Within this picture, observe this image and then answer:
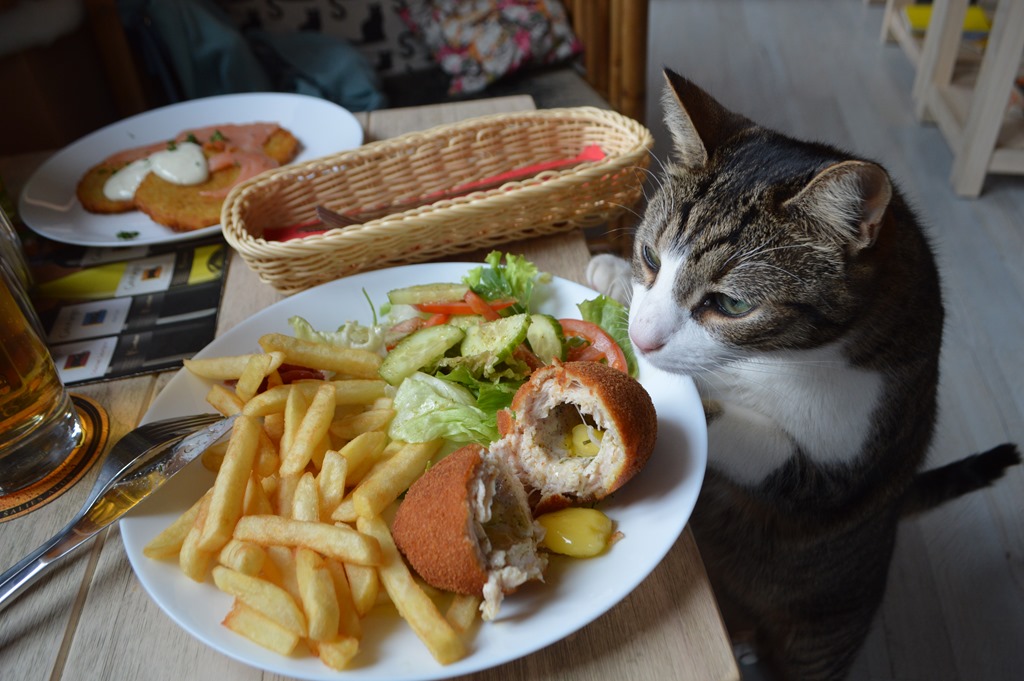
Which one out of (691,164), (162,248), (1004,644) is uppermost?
(691,164)

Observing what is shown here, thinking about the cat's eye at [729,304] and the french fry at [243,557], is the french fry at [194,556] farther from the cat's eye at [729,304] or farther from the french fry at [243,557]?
the cat's eye at [729,304]

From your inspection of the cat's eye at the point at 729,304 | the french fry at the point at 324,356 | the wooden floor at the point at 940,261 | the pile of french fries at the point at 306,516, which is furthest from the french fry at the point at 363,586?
the wooden floor at the point at 940,261

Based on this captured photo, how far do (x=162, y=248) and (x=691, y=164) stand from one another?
1238 mm

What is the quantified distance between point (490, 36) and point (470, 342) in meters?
2.36

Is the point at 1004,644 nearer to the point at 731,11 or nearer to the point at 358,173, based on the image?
the point at 358,173

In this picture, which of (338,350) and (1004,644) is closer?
(338,350)

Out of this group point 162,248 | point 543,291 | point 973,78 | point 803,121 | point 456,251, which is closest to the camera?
point 543,291

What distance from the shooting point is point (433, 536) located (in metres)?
0.92

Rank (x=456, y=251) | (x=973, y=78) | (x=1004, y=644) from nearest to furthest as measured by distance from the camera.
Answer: (x=456, y=251), (x=1004, y=644), (x=973, y=78)

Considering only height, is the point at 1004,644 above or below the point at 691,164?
below

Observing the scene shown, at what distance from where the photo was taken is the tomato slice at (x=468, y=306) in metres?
1.41

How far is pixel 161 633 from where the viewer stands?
1000 millimetres

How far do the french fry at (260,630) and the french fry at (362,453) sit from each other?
24cm

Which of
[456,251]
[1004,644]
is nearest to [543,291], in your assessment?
[456,251]
